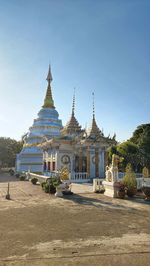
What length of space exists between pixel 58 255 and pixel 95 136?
2296 centimetres

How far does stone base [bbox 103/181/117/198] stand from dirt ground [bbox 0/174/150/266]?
4024mm

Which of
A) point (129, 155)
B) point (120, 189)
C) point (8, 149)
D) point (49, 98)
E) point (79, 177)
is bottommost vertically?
point (79, 177)

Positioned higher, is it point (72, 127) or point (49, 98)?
point (49, 98)

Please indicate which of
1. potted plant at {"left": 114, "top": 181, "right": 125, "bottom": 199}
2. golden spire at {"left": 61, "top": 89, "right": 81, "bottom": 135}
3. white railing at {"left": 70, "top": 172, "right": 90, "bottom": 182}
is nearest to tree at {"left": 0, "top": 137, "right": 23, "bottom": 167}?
golden spire at {"left": 61, "top": 89, "right": 81, "bottom": 135}

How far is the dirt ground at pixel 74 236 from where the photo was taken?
5355mm

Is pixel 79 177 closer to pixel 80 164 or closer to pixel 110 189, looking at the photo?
pixel 80 164

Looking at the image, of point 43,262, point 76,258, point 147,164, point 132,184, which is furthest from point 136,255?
point 147,164

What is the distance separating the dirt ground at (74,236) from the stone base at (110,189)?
402 cm

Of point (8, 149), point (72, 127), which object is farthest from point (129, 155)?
point (8, 149)

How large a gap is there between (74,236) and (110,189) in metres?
9.38

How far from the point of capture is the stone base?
15.4 m

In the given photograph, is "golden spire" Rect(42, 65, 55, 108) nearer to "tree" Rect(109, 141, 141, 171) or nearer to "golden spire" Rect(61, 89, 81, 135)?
"golden spire" Rect(61, 89, 81, 135)

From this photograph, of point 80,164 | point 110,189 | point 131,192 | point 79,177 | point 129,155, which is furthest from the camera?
point 129,155

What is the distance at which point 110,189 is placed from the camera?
15977mm
